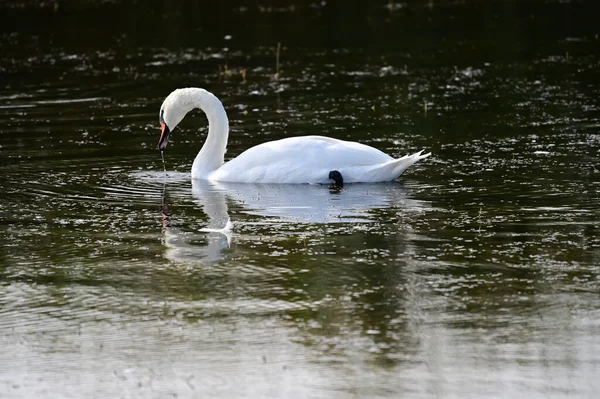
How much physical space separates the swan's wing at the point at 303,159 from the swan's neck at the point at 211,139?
2.13 feet

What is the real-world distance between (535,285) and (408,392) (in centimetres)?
211

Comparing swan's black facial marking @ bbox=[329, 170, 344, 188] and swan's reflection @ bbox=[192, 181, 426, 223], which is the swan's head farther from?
swan's black facial marking @ bbox=[329, 170, 344, 188]

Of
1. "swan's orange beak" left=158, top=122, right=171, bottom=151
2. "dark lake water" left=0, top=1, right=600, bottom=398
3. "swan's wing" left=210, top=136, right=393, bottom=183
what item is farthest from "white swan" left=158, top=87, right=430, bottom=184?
"swan's orange beak" left=158, top=122, right=171, bottom=151

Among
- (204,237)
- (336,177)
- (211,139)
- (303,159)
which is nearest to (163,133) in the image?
(211,139)

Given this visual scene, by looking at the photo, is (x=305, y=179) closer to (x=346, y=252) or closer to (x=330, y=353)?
(x=346, y=252)

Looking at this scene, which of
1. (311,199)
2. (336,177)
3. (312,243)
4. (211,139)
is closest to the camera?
(312,243)

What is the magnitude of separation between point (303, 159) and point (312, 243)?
9.27 feet

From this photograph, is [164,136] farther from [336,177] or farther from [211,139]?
[336,177]

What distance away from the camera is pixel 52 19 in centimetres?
3312

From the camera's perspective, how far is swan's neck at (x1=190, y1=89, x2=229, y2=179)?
13188mm

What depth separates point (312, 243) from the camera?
31.3ft

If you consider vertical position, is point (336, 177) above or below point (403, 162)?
below

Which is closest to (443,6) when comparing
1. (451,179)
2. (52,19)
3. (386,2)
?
(386,2)

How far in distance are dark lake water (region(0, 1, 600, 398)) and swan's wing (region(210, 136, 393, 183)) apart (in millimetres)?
176
